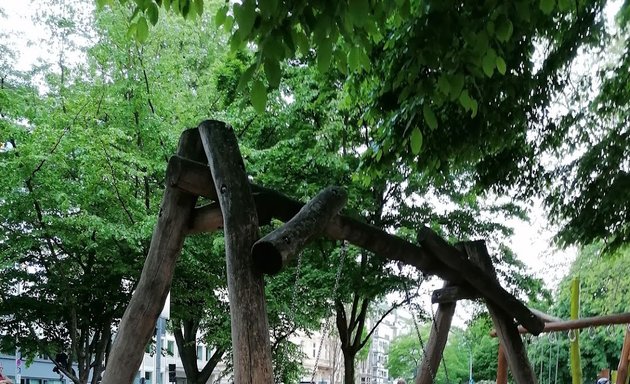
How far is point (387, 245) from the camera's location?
5059 mm

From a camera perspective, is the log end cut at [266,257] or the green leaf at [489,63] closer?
the log end cut at [266,257]

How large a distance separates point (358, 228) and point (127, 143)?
25.9ft

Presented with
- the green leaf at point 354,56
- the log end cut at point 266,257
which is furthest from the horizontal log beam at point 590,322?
the log end cut at point 266,257

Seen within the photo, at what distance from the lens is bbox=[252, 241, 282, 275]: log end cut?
3.28 m

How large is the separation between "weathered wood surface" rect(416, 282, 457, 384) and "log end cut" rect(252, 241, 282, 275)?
322 cm

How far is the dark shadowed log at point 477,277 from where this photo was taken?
5.45 meters

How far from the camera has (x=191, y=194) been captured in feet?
13.9

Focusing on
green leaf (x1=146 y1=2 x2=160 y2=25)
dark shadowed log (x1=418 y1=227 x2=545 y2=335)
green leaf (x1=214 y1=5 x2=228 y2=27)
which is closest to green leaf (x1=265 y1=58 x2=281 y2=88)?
green leaf (x1=214 y1=5 x2=228 y2=27)

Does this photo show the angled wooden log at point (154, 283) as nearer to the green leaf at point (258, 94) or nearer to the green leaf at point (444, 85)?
the green leaf at point (258, 94)

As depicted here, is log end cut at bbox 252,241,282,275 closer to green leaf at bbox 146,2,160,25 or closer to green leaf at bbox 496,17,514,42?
green leaf at bbox 146,2,160,25

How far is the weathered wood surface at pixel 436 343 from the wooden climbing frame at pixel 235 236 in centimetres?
93

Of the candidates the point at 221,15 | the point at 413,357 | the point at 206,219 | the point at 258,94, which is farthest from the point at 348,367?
the point at 413,357

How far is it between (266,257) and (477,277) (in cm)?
306

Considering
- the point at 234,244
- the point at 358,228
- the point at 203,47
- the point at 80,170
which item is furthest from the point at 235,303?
the point at 203,47
